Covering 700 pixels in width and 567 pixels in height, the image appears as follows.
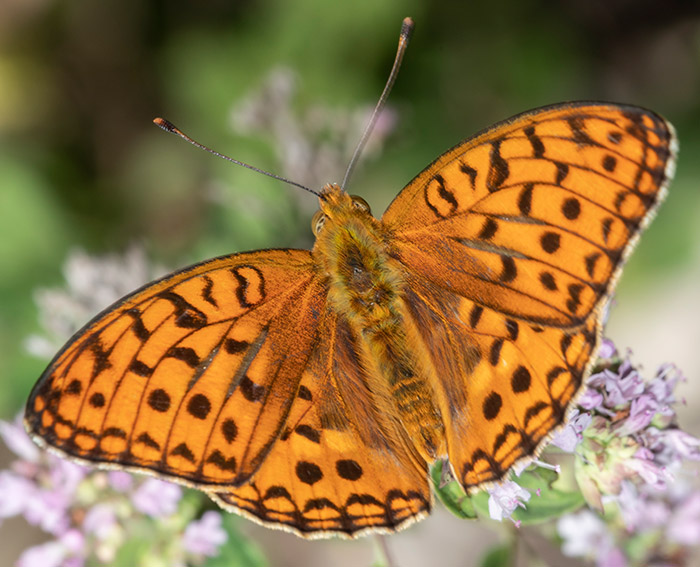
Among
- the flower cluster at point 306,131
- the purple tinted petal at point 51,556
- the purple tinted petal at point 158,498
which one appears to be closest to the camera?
the purple tinted petal at point 158,498

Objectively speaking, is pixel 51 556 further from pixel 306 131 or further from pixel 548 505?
pixel 306 131

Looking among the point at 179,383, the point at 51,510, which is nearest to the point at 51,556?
the point at 51,510

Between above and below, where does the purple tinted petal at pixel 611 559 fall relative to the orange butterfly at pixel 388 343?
below

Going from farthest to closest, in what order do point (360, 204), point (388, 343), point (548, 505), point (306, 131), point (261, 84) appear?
point (261, 84) → point (306, 131) → point (548, 505) → point (360, 204) → point (388, 343)

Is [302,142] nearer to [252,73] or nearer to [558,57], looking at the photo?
[252,73]

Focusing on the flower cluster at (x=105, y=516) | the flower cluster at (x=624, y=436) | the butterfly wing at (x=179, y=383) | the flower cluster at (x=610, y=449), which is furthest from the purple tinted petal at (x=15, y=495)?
the flower cluster at (x=624, y=436)

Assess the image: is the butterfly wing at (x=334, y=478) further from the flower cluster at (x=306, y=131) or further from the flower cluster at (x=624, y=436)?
the flower cluster at (x=306, y=131)

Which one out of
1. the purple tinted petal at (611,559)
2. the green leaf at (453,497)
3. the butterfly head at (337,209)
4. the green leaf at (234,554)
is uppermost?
the butterfly head at (337,209)

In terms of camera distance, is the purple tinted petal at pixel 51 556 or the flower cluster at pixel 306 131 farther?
the flower cluster at pixel 306 131
